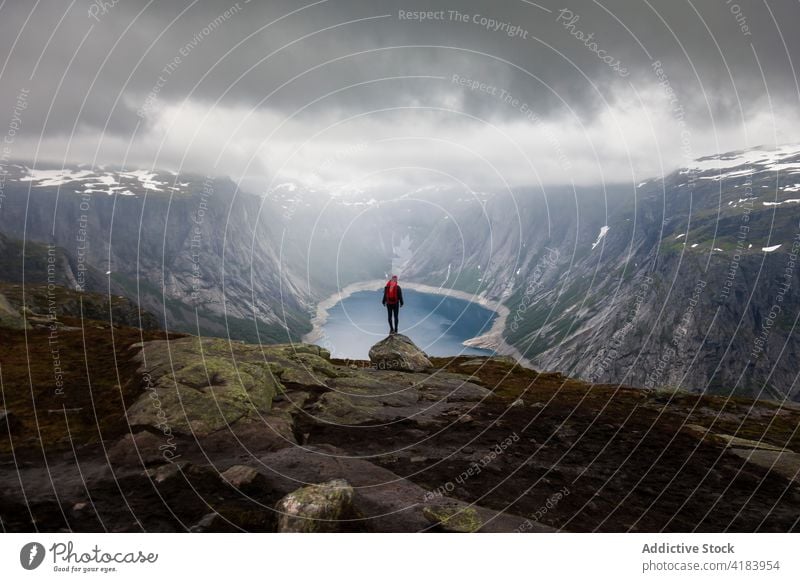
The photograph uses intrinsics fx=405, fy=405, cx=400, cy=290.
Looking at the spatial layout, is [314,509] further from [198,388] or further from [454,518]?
[198,388]

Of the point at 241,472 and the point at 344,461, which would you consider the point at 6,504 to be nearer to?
the point at 241,472

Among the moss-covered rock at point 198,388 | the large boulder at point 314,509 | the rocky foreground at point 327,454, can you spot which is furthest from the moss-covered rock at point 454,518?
the moss-covered rock at point 198,388

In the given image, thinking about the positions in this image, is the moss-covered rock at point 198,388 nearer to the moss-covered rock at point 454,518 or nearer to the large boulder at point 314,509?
the large boulder at point 314,509

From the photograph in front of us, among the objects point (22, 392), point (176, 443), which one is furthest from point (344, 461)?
point (22, 392)

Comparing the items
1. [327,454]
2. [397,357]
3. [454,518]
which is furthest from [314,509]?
[397,357]

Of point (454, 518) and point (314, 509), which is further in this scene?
point (454, 518)

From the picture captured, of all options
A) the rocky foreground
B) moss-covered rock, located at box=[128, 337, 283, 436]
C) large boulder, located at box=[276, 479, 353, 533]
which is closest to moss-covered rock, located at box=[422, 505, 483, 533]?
the rocky foreground
